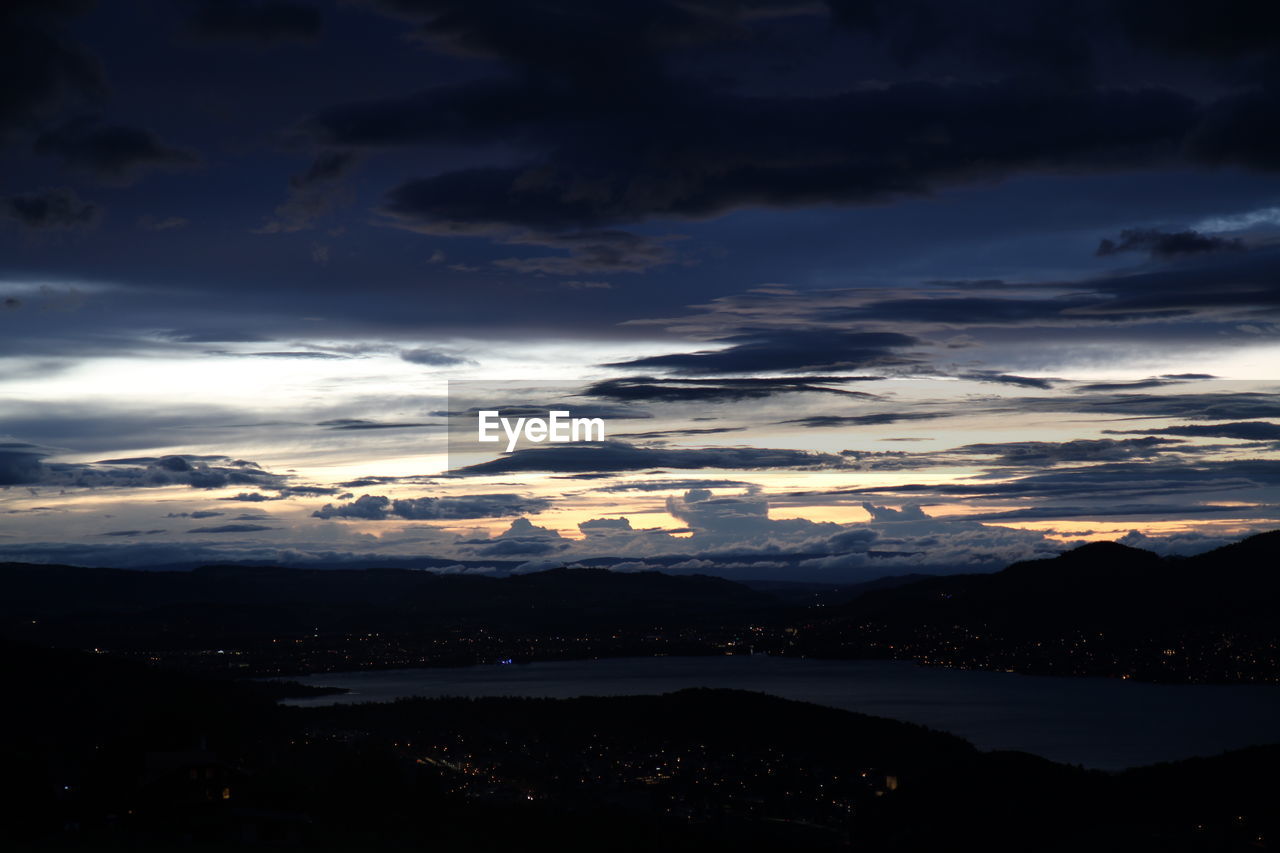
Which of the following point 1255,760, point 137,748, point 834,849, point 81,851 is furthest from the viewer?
point 1255,760

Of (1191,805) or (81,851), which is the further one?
(1191,805)

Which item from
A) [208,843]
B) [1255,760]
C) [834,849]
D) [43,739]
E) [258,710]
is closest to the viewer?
[208,843]

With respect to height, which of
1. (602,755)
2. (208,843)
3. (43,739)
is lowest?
(602,755)

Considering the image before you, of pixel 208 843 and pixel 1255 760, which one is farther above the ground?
pixel 208 843

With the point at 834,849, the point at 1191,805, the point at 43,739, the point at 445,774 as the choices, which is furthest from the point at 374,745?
the point at 1191,805

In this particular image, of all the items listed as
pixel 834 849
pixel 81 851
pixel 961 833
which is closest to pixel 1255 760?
pixel 961 833

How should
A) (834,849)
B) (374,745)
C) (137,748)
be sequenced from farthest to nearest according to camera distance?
(374,745) < (834,849) < (137,748)

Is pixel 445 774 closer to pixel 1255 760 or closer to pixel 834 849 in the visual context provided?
pixel 834 849

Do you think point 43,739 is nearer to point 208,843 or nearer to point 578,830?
point 578,830

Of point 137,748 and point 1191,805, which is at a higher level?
point 137,748
